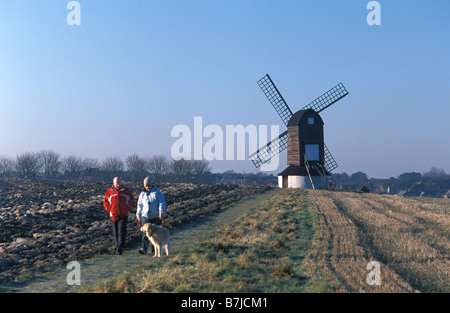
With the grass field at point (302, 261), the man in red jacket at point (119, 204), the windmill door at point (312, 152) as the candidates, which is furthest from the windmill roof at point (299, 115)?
the man in red jacket at point (119, 204)

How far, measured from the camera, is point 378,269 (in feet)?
34.0

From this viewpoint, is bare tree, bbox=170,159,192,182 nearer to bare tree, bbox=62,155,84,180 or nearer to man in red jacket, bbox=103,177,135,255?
bare tree, bbox=62,155,84,180

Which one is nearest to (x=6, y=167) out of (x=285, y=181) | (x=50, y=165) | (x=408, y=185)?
(x=50, y=165)

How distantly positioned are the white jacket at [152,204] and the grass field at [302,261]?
1.35 m

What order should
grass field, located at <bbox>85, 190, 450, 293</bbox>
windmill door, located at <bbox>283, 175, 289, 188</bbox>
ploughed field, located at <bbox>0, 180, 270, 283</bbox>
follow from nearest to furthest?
grass field, located at <bbox>85, 190, 450, 293</bbox> → ploughed field, located at <bbox>0, 180, 270, 283</bbox> → windmill door, located at <bbox>283, 175, 289, 188</bbox>

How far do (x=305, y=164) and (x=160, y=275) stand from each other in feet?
126

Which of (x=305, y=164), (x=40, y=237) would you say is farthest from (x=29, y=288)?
(x=305, y=164)

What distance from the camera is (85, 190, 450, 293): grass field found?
8.90 m

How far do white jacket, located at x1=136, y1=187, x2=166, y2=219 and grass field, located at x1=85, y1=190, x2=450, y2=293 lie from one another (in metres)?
1.35

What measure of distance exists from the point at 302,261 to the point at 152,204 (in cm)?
466

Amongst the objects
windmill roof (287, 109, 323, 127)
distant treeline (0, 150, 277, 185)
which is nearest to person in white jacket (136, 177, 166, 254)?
windmill roof (287, 109, 323, 127)

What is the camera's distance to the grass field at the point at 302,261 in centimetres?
890
